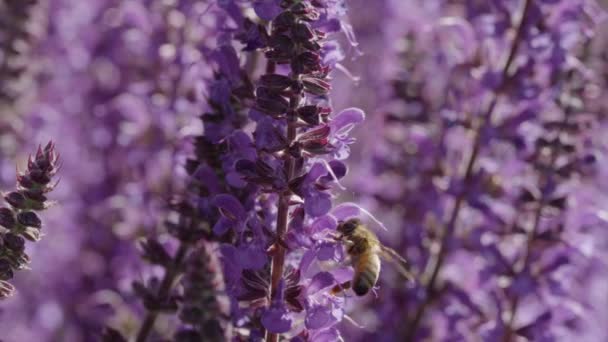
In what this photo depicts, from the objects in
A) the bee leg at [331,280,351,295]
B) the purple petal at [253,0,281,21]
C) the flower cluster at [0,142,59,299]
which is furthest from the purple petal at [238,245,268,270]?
the purple petal at [253,0,281,21]

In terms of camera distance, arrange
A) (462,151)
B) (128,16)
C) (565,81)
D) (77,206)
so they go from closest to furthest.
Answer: (565,81) < (462,151) < (128,16) < (77,206)

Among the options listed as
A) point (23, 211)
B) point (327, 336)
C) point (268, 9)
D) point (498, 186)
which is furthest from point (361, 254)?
point (498, 186)

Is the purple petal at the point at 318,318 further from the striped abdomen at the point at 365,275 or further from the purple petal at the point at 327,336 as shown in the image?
the striped abdomen at the point at 365,275

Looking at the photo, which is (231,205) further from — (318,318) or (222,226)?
(318,318)

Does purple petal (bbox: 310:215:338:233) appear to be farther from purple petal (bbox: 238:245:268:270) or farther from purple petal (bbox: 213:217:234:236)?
purple petal (bbox: 213:217:234:236)

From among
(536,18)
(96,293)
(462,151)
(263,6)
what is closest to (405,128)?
(462,151)

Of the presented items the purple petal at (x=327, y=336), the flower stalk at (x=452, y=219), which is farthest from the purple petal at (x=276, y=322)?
the flower stalk at (x=452, y=219)

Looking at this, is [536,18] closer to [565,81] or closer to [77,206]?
[565,81]
